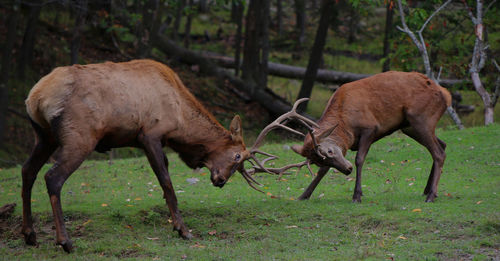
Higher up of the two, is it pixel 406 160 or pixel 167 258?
pixel 167 258

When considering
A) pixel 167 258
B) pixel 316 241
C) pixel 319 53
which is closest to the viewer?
pixel 167 258

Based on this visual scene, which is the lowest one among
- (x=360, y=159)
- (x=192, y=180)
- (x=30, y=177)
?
(x=192, y=180)

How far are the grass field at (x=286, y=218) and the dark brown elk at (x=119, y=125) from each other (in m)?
0.54

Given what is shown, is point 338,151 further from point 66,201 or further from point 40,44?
point 40,44

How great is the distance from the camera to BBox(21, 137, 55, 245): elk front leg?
7.14 metres

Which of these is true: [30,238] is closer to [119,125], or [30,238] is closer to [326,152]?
[119,125]

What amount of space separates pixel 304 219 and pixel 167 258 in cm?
234

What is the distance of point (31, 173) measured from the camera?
289 inches

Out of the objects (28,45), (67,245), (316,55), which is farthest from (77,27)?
(67,245)

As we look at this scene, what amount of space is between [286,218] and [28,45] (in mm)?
15139

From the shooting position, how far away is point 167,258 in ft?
21.3

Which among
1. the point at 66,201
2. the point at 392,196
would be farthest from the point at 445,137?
the point at 66,201

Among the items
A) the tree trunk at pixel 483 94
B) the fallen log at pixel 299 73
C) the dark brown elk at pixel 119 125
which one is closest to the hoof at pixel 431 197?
the dark brown elk at pixel 119 125

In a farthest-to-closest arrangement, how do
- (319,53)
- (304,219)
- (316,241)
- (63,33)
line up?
(63,33) < (319,53) < (304,219) < (316,241)
